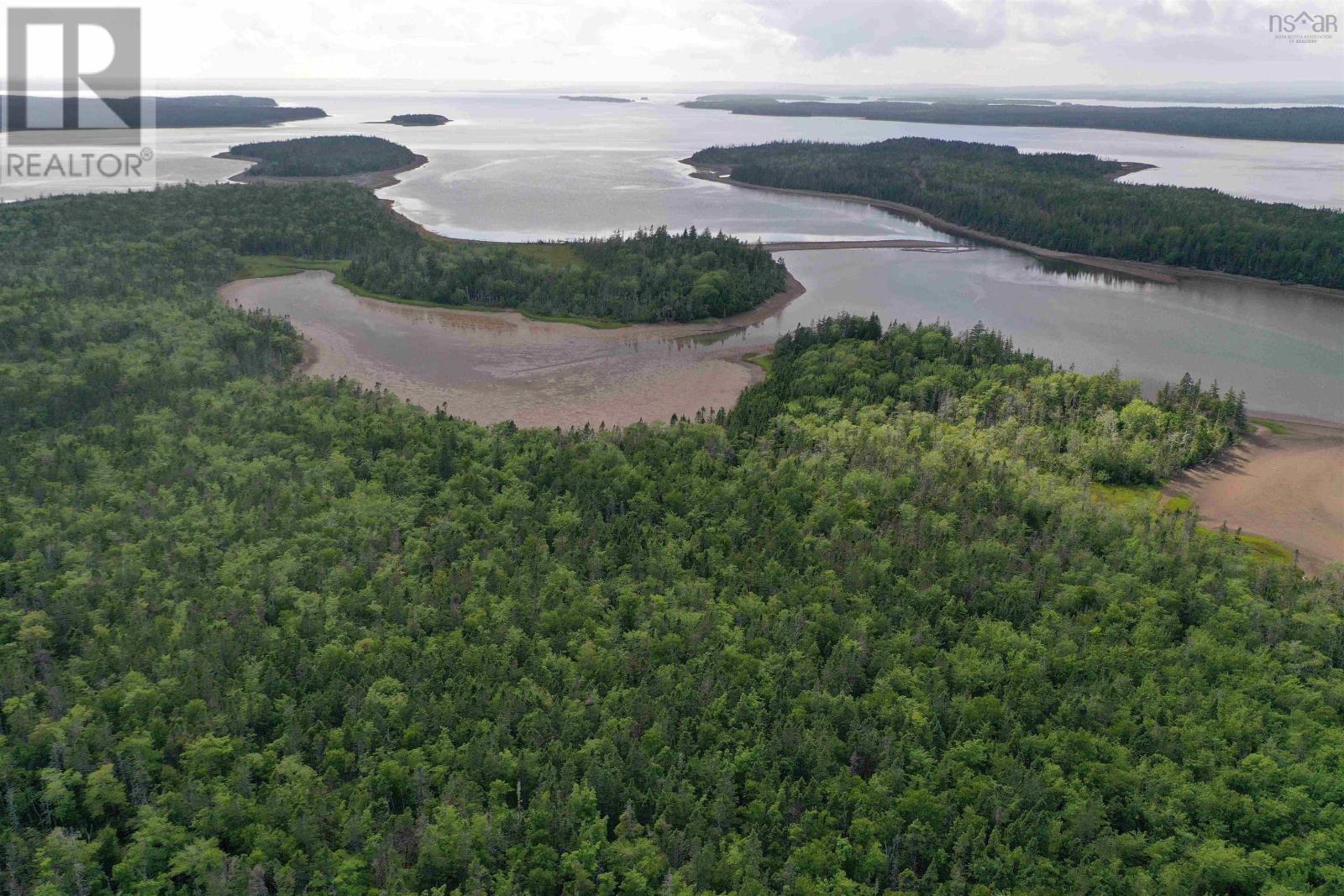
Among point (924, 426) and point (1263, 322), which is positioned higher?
point (1263, 322)

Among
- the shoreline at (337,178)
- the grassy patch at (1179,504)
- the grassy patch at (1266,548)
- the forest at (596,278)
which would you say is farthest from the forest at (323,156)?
the grassy patch at (1266,548)

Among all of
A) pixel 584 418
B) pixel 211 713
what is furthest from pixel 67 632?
pixel 584 418

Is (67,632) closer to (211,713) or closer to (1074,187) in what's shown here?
(211,713)

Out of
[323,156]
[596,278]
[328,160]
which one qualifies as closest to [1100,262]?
[596,278]

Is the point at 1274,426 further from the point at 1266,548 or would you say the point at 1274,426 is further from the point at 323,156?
the point at 323,156

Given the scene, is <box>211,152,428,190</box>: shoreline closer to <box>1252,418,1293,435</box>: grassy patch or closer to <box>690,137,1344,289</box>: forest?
<box>690,137,1344,289</box>: forest

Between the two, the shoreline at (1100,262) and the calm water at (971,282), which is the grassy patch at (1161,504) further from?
the shoreline at (1100,262)
